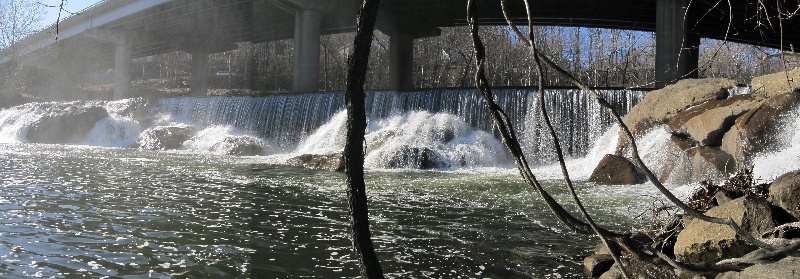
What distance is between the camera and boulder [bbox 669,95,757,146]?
12.7 meters

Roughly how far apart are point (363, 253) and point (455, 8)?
27770mm

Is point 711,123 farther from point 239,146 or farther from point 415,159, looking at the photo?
point 239,146

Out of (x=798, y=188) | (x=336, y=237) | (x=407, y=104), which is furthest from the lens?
(x=407, y=104)

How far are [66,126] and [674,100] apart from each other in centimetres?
2614

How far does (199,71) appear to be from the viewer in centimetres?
4494

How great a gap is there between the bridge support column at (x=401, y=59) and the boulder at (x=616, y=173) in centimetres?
2017

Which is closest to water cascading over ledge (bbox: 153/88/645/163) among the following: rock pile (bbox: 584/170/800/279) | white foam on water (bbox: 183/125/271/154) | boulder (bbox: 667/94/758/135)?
white foam on water (bbox: 183/125/271/154)

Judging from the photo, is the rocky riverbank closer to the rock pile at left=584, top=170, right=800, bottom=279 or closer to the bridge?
the rock pile at left=584, top=170, right=800, bottom=279

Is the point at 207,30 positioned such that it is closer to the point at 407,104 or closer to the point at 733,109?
the point at 407,104

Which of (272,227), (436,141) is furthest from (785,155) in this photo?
(436,141)

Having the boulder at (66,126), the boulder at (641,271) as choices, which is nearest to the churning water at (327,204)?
the boulder at (641,271)

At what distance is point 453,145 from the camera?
19.7m

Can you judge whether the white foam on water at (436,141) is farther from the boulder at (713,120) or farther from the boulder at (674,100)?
the boulder at (713,120)

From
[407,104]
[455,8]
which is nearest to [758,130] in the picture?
[407,104]
